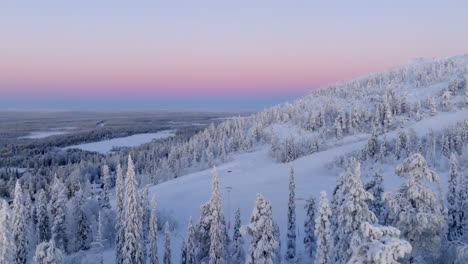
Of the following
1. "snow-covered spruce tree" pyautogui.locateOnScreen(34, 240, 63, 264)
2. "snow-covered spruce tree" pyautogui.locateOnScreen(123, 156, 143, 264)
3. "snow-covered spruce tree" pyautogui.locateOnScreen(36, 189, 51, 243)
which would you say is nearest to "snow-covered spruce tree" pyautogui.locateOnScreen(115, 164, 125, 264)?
"snow-covered spruce tree" pyautogui.locateOnScreen(123, 156, 143, 264)

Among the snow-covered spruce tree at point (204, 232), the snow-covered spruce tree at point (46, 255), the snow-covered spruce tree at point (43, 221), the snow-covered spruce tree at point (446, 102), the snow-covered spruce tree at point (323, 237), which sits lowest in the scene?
the snow-covered spruce tree at point (43, 221)

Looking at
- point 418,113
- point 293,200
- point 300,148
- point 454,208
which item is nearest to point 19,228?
point 293,200

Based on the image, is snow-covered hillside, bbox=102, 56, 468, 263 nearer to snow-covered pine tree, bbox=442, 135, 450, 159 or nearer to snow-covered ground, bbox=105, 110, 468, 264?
snow-covered ground, bbox=105, 110, 468, 264

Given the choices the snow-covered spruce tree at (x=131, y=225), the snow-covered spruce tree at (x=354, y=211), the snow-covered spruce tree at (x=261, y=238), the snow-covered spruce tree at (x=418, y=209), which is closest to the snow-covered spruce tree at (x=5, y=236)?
the snow-covered spruce tree at (x=131, y=225)

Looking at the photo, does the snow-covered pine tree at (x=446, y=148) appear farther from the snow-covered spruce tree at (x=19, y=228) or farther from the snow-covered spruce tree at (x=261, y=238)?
the snow-covered spruce tree at (x=19, y=228)

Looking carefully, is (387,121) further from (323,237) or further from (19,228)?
(19,228)

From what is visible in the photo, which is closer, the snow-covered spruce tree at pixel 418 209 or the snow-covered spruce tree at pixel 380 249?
the snow-covered spruce tree at pixel 380 249
